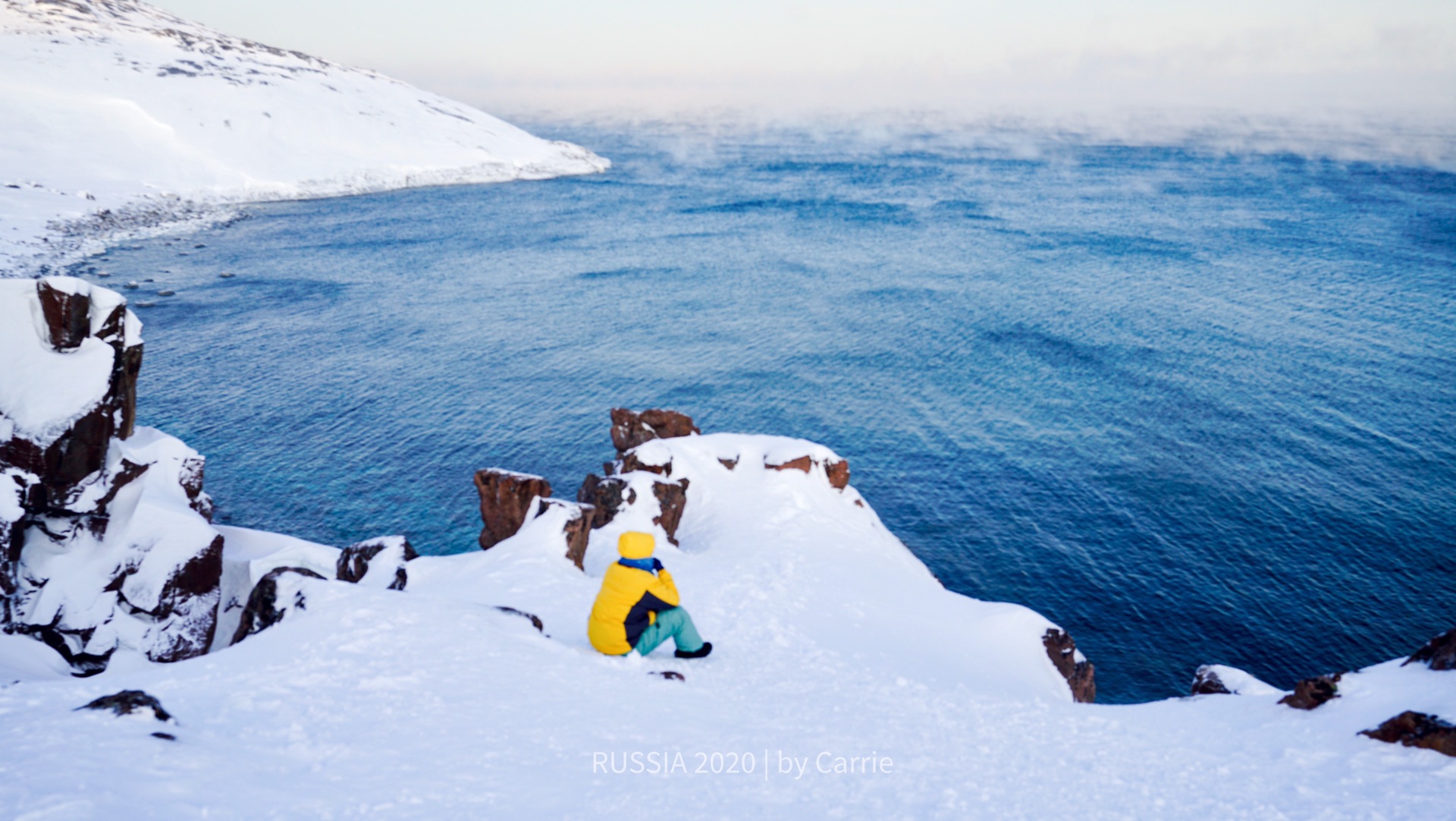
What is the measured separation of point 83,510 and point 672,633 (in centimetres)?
2248

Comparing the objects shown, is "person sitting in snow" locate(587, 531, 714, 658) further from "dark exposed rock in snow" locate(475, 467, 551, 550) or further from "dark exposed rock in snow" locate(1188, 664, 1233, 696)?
"dark exposed rock in snow" locate(1188, 664, 1233, 696)

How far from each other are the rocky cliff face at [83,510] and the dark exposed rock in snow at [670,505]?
14.9m

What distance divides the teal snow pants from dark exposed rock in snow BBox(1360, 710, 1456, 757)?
1057cm

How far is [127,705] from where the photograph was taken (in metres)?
10.0

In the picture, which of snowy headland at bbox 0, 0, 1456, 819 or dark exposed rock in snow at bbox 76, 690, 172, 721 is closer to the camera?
dark exposed rock in snow at bbox 76, 690, 172, 721

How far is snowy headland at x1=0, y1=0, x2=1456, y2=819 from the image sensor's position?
10.1 metres

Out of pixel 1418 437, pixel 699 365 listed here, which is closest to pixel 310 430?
pixel 699 365

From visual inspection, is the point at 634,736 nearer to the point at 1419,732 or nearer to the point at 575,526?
the point at 575,526

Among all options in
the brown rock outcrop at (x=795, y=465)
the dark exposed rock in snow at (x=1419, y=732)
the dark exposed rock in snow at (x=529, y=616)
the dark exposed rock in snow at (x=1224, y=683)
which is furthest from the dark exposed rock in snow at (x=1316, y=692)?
the brown rock outcrop at (x=795, y=465)

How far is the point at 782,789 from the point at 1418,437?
5497 cm

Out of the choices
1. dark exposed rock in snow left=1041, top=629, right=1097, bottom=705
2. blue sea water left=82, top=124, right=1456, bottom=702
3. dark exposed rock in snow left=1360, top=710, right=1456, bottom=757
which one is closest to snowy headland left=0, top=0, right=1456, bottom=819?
dark exposed rock in snow left=1360, top=710, right=1456, bottom=757

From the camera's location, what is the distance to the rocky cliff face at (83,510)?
2464 cm

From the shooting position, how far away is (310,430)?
4912 centimetres

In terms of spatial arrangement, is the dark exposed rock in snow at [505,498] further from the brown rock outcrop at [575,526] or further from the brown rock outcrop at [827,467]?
the brown rock outcrop at [827,467]
